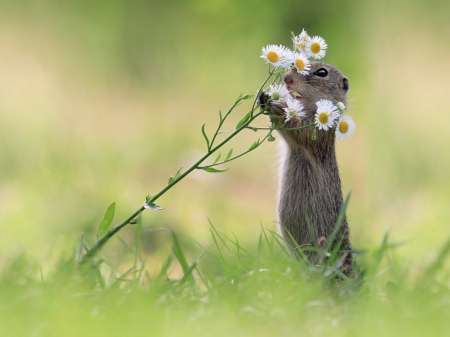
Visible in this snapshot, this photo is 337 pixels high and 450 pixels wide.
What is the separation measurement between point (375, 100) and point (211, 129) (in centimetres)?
227

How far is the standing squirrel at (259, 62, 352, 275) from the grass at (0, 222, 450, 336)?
1.27m

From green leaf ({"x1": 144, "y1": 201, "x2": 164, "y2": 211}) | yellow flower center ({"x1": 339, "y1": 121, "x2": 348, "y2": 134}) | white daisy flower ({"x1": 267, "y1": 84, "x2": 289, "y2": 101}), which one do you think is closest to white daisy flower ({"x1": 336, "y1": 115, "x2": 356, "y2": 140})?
yellow flower center ({"x1": 339, "y1": 121, "x2": 348, "y2": 134})

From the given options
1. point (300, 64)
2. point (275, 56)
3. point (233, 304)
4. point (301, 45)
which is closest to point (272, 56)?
point (275, 56)

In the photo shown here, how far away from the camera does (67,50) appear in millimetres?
9234

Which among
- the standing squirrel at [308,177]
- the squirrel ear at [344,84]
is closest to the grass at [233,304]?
the standing squirrel at [308,177]

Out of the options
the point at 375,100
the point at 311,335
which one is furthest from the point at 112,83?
the point at 311,335

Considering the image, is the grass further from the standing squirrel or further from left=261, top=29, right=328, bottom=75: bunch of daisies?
the standing squirrel

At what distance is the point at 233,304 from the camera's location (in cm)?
224

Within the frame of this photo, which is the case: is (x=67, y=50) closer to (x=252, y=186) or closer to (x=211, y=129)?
(x=211, y=129)

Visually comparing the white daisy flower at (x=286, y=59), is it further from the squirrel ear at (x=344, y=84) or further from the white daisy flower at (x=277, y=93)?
the squirrel ear at (x=344, y=84)

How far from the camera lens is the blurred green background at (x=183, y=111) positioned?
668 centimetres

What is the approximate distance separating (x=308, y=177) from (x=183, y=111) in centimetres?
498

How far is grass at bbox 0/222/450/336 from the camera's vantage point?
80.3 inches

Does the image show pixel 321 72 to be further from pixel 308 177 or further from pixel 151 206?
pixel 151 206
